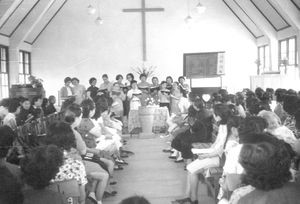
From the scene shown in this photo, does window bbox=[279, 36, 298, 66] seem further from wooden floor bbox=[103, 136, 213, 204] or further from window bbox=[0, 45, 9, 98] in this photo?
window bbox=[0, 45, 9, 98]

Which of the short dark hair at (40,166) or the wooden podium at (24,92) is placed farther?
the wooden podium at (24,92)

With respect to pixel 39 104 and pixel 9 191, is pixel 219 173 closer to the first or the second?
pixel 9 191

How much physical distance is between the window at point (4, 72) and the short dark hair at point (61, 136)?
869cm

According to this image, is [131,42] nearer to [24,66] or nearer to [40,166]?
[24,66]

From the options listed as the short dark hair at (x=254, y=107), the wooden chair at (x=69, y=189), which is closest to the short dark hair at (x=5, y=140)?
the wooden chair at (x=69, y=189)

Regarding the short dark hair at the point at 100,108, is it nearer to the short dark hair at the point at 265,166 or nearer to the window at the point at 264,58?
the short dark hair at the point at 265,166

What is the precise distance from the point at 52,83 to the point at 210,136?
31.0 feet

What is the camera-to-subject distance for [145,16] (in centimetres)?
1393

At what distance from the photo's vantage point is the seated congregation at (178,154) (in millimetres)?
1938

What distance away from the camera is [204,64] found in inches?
520

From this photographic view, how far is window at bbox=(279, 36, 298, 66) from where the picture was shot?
1110 centimetres

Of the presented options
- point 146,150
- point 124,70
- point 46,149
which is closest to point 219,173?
point 46,149

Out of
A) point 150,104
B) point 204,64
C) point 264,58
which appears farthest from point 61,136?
point 264,58

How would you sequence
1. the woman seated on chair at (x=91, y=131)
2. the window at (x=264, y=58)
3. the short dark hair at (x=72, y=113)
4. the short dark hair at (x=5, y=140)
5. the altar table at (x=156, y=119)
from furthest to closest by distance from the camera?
1. the window at (x=264, y=58)
2. the altar table at (x=156, y=119)
3. the woman seated on chair at (x=91, y=131)
4. the short dark hair at (x=72, y=113)
5. the short dark hair at (x=5, y=140)
